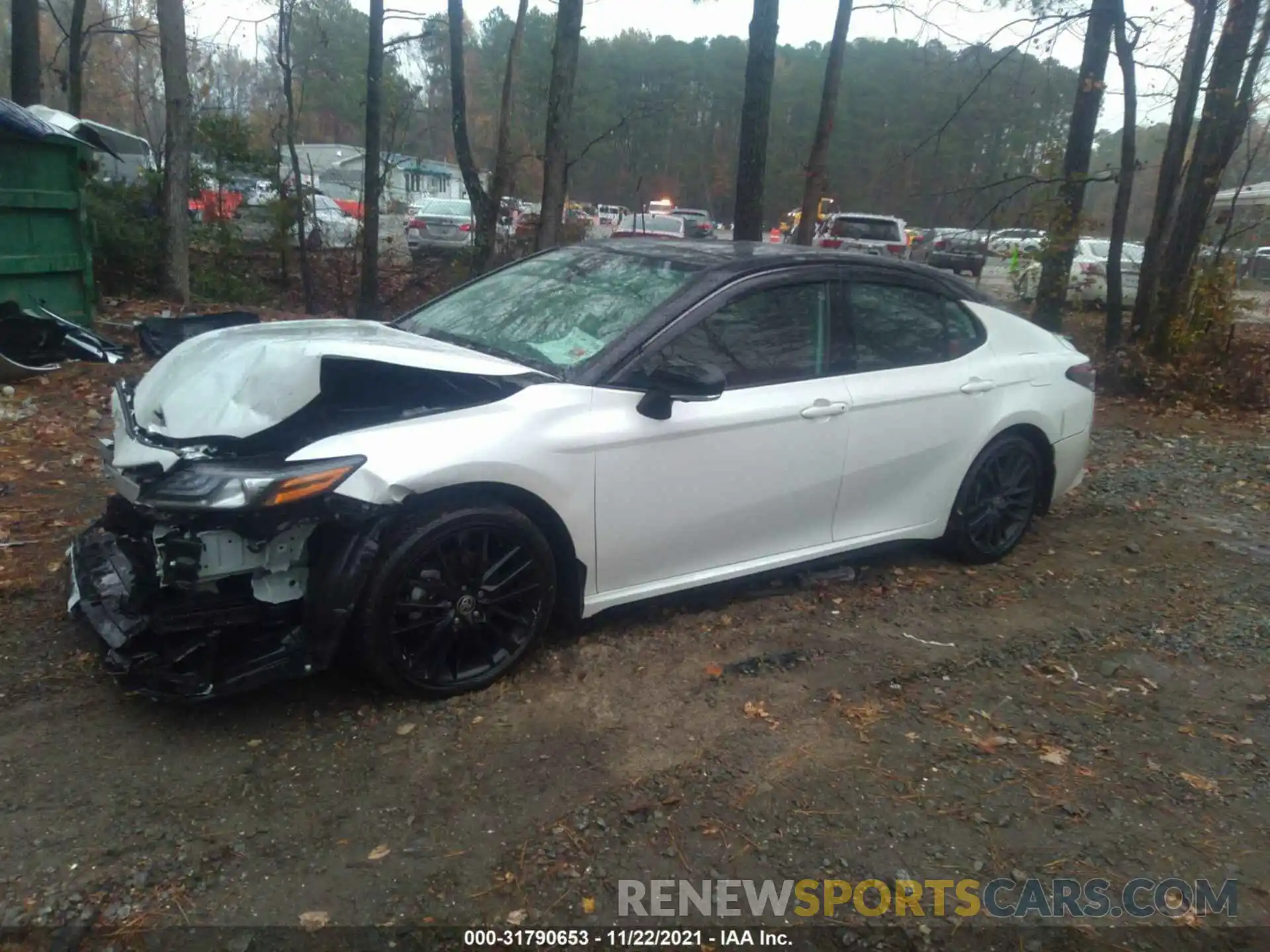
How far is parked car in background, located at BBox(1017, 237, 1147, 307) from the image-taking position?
1094 cm

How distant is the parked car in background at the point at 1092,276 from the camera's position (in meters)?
10.9

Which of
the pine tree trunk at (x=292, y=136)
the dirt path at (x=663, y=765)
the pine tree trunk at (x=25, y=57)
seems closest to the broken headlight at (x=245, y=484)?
the dirt path at (x=663, y=765)

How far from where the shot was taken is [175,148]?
409 inches

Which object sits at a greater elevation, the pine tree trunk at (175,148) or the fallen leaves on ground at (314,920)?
the pine tree trunk at (175,148)

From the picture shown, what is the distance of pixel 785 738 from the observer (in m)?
3.30

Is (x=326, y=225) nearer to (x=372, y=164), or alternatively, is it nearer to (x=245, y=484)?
(x=372, y=164)

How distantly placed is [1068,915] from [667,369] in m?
2.18

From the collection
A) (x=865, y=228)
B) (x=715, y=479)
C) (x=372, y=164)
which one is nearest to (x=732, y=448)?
(x=715, y=479)

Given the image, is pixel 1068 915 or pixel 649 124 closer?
pixel 1068 915

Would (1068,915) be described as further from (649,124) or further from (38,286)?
(649,124)

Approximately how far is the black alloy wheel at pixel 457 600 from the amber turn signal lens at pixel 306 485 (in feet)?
0.97

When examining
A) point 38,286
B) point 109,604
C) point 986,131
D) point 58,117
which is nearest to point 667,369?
point 109,604

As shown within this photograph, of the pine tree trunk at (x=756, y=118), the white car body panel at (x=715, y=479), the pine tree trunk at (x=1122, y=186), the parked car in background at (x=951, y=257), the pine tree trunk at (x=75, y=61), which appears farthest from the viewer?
the parked car in background at (x=951, y=257)

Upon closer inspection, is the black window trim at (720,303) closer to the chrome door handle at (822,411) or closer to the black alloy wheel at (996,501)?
the chrome door handle at (822,411)
